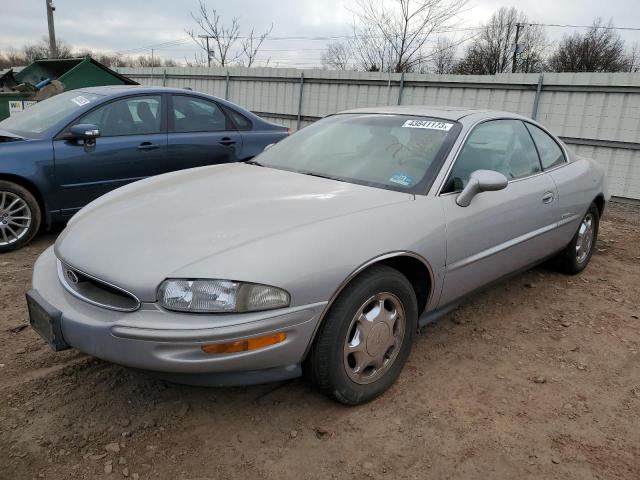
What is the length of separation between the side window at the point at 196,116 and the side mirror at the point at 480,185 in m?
3.57

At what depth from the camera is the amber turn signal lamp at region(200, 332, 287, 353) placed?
2.06m

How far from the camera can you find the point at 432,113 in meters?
3.48

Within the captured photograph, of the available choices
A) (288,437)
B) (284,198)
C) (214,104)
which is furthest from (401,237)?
(214,104)

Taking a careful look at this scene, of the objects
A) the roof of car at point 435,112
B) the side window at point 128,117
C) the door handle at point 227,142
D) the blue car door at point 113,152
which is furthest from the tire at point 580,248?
the side window at point 128,117

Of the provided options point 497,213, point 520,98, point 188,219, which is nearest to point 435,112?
point 497,213

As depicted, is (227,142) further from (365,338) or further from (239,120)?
(365,338)

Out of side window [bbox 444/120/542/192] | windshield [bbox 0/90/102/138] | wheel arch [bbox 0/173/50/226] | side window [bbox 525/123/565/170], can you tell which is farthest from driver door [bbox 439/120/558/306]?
windshield [bbox 0/90/102/138]

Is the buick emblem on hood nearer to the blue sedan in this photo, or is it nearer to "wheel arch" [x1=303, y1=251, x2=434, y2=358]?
"wheel arch" [x1=303, y1=251, x2=434, y2=358]

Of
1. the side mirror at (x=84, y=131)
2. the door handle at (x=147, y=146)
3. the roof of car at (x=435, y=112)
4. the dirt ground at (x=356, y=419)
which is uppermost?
the roof of car at (x=435, y=112)

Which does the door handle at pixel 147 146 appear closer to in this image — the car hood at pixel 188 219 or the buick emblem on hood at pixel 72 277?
the car hood at pixel 188 219

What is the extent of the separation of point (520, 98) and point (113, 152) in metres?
6.87

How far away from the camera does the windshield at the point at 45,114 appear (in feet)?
16.2

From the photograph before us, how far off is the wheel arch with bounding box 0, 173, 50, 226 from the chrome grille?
102 inches

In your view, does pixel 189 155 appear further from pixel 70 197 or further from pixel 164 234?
pixel 164 234
